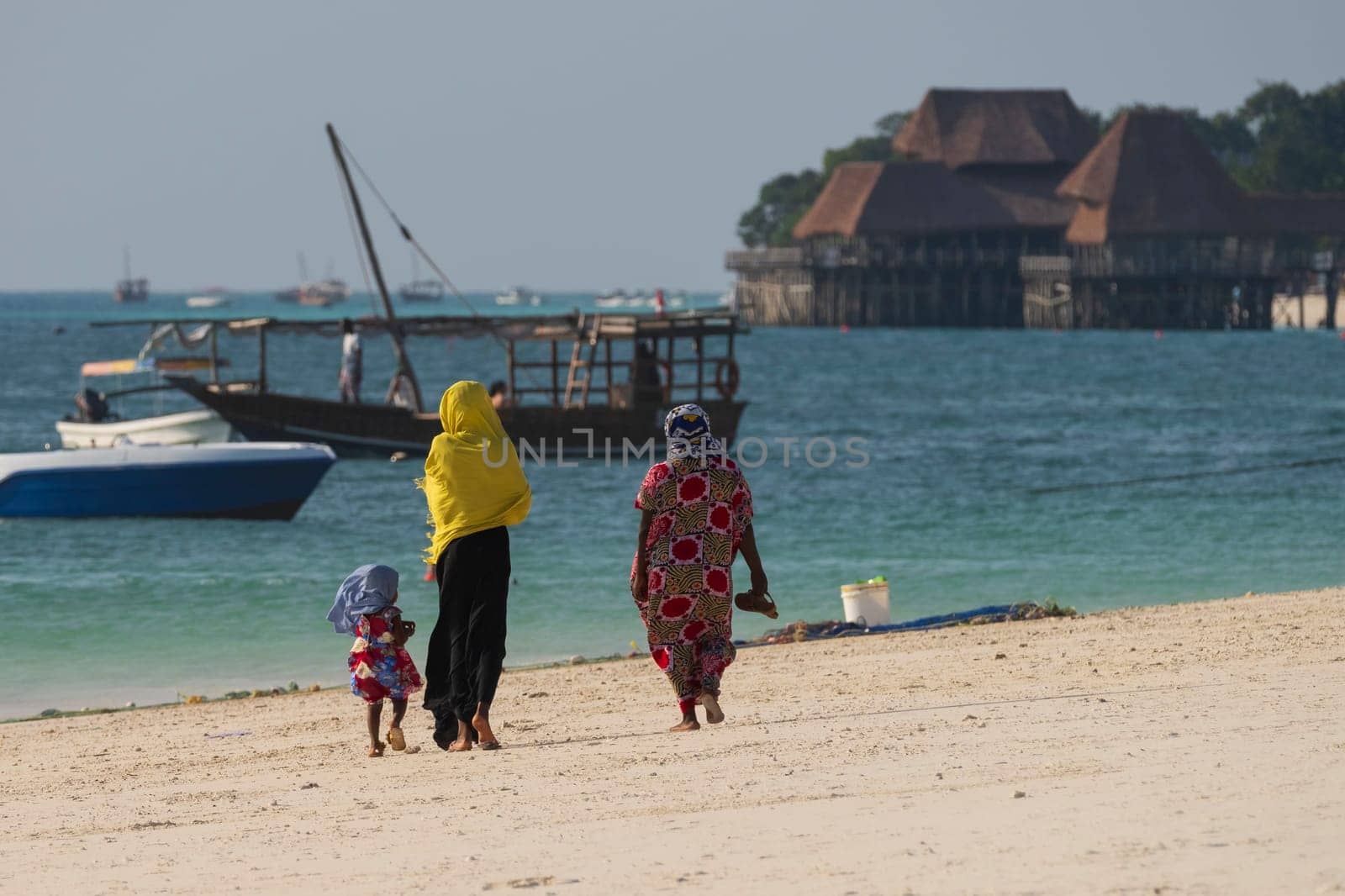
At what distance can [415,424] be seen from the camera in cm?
2950

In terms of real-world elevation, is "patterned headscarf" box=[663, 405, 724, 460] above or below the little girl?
above

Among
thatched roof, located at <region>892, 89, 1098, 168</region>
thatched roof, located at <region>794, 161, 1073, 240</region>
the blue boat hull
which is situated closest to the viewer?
the blue boat hull

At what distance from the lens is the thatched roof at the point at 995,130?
97.2 m

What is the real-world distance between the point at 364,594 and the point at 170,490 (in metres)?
14.3

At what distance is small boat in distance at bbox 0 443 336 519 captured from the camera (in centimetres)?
2020

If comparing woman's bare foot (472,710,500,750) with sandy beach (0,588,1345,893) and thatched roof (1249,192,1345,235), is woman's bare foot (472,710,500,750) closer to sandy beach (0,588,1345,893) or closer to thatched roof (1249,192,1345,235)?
sandy beach (0,588,1345,893)

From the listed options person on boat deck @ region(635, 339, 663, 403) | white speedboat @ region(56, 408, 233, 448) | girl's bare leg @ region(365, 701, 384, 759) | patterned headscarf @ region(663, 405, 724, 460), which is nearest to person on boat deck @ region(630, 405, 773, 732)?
patterned headscarf @ region(663, 405, 724, 460)

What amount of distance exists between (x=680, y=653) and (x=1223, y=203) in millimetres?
87321

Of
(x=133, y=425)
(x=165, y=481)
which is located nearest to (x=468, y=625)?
(x=165, y=481)

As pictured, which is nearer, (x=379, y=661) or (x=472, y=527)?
(x=472, y=527)

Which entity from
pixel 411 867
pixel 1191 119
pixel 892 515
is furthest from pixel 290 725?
pixel 1191 119

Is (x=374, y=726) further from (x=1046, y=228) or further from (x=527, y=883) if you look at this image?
(x=1046, y=228)

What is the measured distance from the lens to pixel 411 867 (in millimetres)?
5113

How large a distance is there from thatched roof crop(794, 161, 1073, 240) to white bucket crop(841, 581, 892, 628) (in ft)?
274
